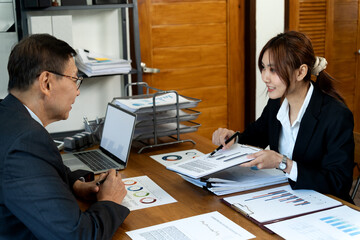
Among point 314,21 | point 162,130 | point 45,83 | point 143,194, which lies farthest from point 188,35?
point 45,83

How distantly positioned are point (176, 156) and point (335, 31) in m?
2.54

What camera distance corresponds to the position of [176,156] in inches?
87.1

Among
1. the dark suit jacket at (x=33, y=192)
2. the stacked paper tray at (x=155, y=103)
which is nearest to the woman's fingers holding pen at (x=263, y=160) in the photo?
the dark suit jacket at (x=33, y=192)

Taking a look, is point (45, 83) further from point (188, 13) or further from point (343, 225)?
point (188, 13)

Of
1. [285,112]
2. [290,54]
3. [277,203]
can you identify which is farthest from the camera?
[285,112]

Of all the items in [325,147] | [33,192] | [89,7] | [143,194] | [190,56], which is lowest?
[143,194]

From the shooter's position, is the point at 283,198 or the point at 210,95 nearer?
the point at 283,198

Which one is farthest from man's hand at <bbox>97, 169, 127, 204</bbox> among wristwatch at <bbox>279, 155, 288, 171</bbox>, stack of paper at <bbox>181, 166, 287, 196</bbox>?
wristwatch at <bbox>279, 155, 288, 171</bbox>

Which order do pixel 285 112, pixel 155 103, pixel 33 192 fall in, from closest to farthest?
pixel 33 192 < pixel 285 112 < pixel 155 103

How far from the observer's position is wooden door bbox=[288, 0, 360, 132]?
4008mm

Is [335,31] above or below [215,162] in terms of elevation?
above

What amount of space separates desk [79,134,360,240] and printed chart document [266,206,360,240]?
5 cm

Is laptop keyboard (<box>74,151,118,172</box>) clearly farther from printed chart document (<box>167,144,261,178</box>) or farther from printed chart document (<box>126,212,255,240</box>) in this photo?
printed chart document (<box>126,212,255,240</box>)

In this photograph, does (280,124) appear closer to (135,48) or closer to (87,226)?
(87,226)
